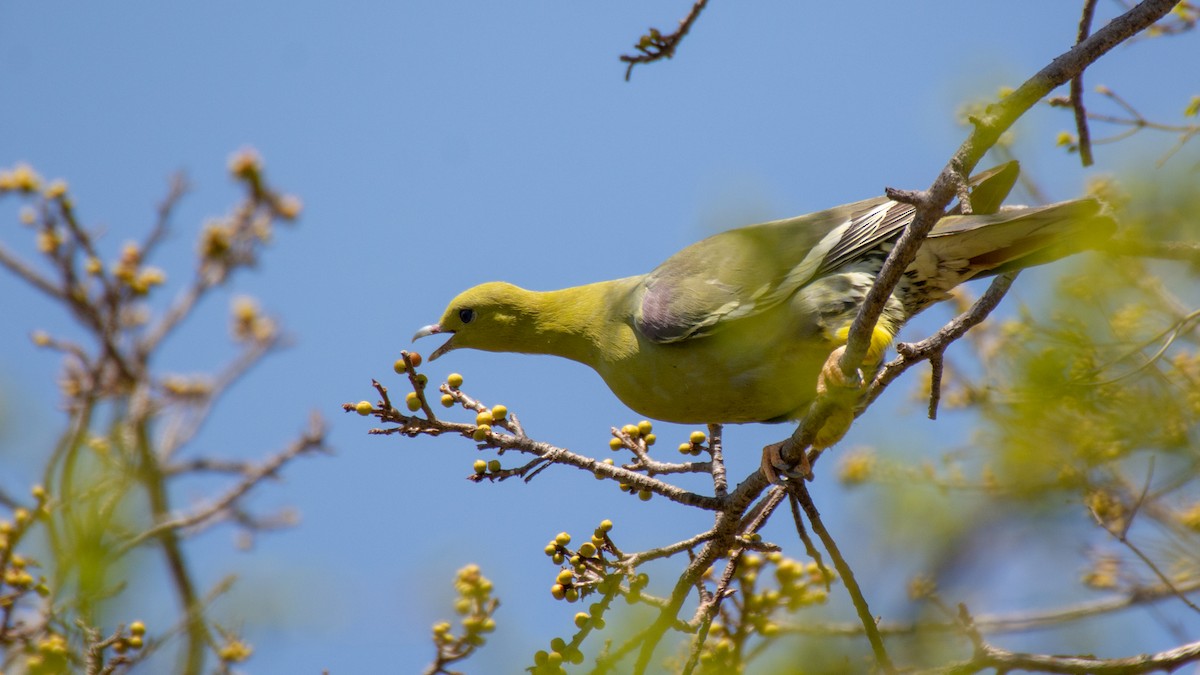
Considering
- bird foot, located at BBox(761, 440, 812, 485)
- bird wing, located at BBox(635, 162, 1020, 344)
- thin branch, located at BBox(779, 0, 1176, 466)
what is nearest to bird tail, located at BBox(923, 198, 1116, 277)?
bird wing, located at BBox(635, 162, 1020, 344)

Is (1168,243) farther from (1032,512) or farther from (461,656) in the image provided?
(461,656)

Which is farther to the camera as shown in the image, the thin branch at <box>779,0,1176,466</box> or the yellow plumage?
the yellow plumage

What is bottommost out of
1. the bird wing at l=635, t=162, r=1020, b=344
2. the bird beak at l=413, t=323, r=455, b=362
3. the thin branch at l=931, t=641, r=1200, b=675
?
the thin branch at l=931, t=641, r=1200, b=675

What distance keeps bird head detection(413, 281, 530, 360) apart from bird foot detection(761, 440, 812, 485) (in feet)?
6.53

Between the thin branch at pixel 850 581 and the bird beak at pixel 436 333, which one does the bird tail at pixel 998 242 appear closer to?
the thin branch at pixel 850 581

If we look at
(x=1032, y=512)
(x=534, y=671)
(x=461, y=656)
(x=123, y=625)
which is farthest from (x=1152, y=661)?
(x=123, y=625)

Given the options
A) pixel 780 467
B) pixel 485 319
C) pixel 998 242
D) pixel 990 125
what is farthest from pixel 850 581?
pixel 485 319

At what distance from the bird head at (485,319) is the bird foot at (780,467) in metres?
1.99

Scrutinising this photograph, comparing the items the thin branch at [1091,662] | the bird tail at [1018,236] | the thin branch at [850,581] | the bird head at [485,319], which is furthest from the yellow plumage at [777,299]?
the thin branch at [1091,662]

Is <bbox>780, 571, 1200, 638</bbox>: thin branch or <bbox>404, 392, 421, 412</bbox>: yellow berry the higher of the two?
<bbox>404, 392, 421, 412</bbox>: yellow berry

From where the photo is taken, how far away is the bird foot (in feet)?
11.8

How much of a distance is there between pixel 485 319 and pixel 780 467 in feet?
7.52

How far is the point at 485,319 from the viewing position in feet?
18.0

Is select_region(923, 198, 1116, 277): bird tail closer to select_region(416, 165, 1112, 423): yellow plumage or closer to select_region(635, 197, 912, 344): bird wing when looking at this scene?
select_region(416, 165, 1112, 423): yellow plumage
